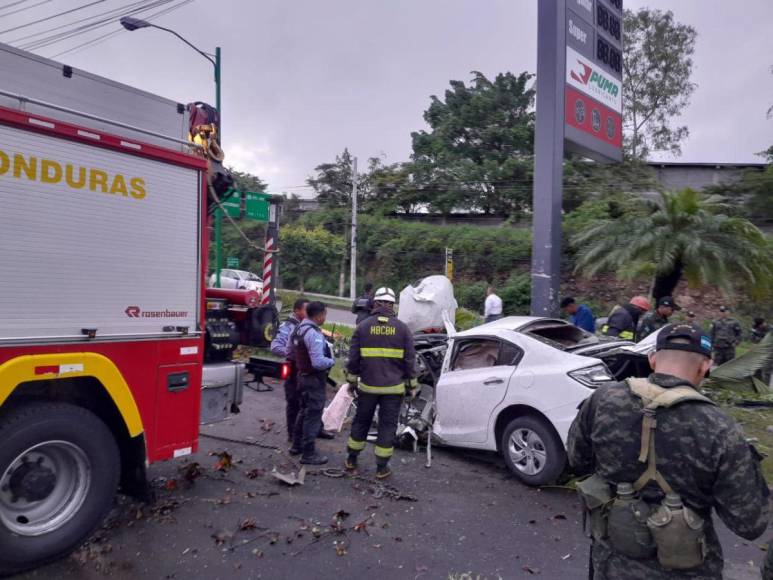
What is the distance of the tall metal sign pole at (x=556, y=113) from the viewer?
908 cm

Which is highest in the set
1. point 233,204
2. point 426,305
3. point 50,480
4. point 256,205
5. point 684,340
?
point 256,205

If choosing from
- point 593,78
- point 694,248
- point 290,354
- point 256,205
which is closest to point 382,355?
point 290,354

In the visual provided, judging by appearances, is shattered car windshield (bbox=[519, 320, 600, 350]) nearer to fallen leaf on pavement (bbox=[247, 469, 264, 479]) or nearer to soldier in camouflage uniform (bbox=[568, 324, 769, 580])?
fallen leaf on pavement (bbox=[247, 469, 264, 479])

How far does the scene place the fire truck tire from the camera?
388 cm

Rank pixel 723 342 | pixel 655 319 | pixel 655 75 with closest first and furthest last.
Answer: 1. pixel 655 319
2. pixel 723 342
3. pixel 655 75

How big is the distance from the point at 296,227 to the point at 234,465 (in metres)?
31.8

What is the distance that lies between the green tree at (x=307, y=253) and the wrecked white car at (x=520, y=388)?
27800 millimetres

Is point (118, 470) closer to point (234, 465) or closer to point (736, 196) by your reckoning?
point (234, 465)

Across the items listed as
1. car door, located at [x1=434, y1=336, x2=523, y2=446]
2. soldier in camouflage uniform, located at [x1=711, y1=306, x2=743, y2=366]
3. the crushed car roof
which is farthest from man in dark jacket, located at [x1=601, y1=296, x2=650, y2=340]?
car door, located at [x1=434, y1=336, x2=523, y2=446]

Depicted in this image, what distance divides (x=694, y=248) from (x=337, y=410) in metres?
7.07

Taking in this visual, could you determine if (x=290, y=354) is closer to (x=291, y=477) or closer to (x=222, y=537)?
(x=291, y=477)

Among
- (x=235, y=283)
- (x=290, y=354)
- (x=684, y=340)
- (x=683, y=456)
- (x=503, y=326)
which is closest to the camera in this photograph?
(x=683, y=456)

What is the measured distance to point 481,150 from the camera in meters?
33.0

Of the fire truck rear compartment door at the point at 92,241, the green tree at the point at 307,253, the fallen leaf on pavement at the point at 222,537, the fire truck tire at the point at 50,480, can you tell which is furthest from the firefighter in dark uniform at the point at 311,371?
the green tree at the point at 307,253
